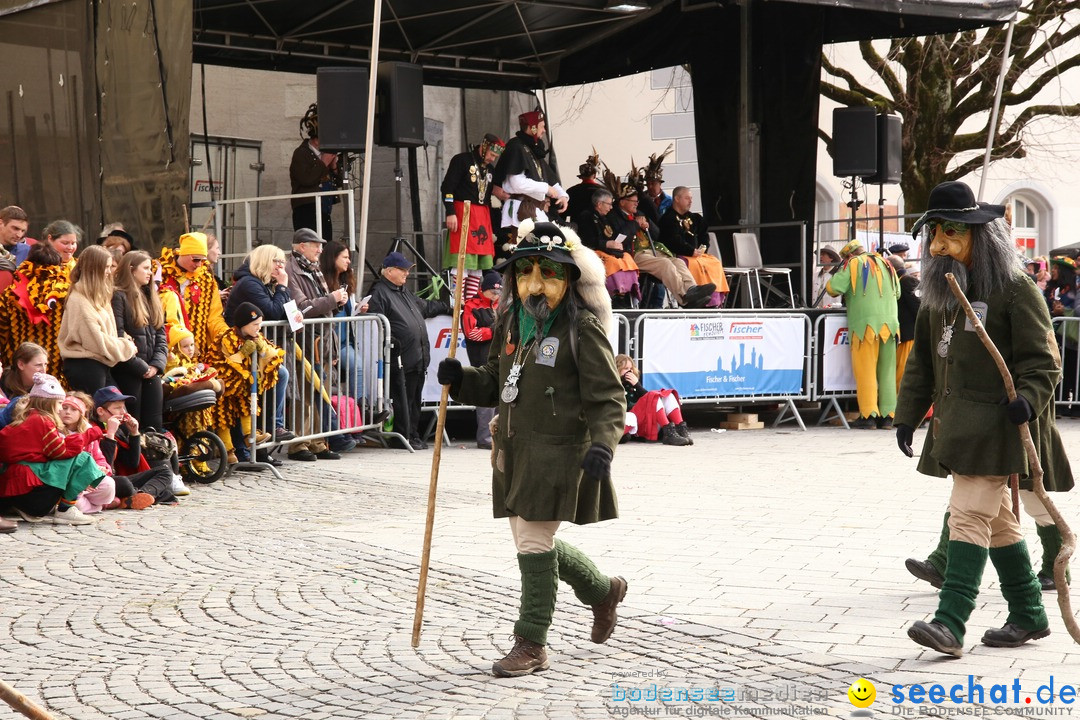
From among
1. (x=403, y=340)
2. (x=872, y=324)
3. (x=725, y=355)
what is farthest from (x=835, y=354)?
(x=403, y=340)

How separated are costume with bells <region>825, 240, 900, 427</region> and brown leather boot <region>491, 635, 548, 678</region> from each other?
32.9ft

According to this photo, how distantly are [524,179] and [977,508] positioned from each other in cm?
1020

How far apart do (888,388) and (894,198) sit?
591 inches

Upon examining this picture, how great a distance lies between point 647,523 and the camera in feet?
27.7

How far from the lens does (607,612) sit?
17.8 feet

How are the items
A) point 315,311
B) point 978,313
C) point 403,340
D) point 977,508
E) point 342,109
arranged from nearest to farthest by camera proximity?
point 977,508 → point 978,313 → point 315,311 → point 403,340 → point 342,109

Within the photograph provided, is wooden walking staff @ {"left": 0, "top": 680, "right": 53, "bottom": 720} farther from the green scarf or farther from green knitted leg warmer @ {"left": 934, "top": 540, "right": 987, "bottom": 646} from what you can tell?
green knitted leg warmer @ {"left": 934, "top": 540, "right": 987, "bottom": 646}

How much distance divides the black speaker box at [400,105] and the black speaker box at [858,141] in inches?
209

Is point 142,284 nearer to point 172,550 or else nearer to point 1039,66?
point 172,550

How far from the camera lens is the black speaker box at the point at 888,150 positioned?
16609 mm

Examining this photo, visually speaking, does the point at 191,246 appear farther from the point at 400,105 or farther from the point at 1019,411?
the point at 1019,411

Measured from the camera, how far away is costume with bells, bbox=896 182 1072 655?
530 cm

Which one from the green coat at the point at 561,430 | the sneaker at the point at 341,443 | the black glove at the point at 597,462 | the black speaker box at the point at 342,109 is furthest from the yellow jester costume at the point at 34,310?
the black glove at the point at 597,462

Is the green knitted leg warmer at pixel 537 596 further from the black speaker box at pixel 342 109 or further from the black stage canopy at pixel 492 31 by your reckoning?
the black stage canopy at pixel 492 31
